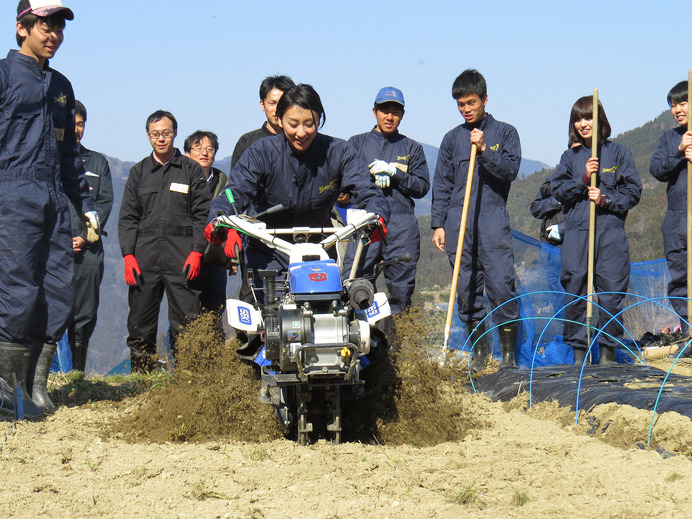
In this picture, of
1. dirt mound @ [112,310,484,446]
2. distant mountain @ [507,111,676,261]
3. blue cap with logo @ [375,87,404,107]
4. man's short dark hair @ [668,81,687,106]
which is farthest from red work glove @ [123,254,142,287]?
distant mountain @ [507,111,676,261]

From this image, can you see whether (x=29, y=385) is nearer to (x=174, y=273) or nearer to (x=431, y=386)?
(x=174, y=273)

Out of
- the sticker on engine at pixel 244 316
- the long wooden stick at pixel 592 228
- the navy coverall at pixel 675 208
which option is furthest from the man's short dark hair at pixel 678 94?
→ the sticker on engine at pixel 244 316

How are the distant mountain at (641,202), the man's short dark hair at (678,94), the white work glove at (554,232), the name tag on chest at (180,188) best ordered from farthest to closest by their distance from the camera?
the distant mountain at (641,202)
the white work glove at (554,232)
the man's short dark hair at (678,94)
the name tag on chest at (180,188)

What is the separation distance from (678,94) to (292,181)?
4550 millimetres

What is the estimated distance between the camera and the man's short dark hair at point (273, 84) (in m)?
7.36

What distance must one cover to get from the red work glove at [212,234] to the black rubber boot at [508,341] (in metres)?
3.42

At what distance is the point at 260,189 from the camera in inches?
211

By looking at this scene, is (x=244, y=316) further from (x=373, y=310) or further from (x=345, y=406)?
(x=345, y=406)

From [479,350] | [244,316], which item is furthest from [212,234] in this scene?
[479,350]

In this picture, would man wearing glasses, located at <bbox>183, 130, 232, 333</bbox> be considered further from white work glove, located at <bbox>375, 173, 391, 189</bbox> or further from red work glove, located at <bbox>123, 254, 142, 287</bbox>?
white work glove, located at <bbox>375, 173, 391, 189</bbox>

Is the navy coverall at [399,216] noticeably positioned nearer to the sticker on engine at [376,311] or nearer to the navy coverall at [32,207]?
the sticker on engine at [376,311]

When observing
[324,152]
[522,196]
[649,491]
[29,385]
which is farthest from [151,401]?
[522,196]

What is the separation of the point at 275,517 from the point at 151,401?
7.22 ft

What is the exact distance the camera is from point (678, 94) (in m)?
7.80
